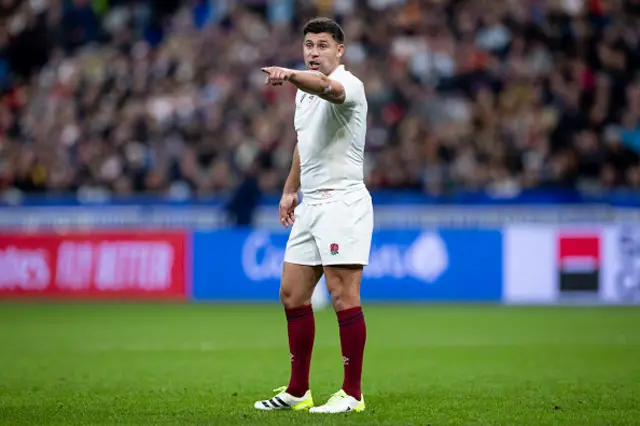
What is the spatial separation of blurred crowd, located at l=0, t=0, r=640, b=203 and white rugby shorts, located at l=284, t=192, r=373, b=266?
1129 centimetres

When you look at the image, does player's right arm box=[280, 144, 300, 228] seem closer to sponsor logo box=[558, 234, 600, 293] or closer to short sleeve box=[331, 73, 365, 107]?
short sleeve box=[331, 73, 365, 107]

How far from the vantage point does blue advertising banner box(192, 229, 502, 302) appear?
1773cm

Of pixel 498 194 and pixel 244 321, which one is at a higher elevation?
pixel 498 194

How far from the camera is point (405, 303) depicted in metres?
17.9

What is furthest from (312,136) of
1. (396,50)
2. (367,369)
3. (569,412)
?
(396,50)

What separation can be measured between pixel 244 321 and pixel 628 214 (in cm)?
650

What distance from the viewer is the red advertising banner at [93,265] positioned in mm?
18109

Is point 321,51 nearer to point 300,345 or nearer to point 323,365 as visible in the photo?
point 300,345

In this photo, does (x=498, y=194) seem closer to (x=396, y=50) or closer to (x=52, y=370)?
(x=396, y=50)

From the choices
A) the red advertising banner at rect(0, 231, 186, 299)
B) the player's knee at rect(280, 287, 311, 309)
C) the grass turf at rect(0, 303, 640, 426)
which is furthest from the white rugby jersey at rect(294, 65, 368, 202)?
the red advertising banner at rect(0, 231, 186, 299)

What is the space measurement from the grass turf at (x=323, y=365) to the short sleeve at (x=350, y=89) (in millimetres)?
1822

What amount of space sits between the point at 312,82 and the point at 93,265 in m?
12.7

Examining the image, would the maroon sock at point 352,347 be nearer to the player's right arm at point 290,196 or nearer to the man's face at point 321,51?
the player's right arm at point 290,196

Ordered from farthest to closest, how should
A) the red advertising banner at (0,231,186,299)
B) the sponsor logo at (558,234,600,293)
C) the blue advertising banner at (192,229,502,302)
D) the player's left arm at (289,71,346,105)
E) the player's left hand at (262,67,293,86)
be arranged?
the red advertising banner at (0,231,186,299) < the blue advertising banner at (192,229,502,302) < the sponsor logo at (558,234,600,293) < the player's left arm at (289,71,346,105) < the player's left hand at (262,67,293,86)
